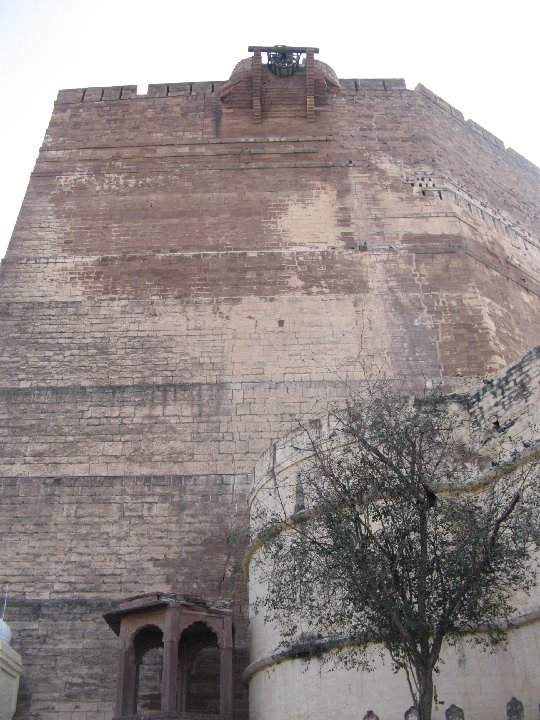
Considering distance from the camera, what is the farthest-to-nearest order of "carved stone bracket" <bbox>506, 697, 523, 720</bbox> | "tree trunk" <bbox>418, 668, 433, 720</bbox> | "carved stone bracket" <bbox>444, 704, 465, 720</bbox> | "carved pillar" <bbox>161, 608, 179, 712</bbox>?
1. "carved pillar" <bbox>161, 608, 179, 712</bbox>
2. "carved stone bracket" <bbox>444, 704, 465, 720</bbox>
3. "carved stone bracket" <bbox>506, 697, 523, 720</bbox>
4. "tree trunk" <bbox>418, 668, 433, 720</bbox>

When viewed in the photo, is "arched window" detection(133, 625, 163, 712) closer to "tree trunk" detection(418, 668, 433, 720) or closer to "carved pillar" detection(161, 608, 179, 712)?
"carved pillar" detection(161, 608, 179, 712)

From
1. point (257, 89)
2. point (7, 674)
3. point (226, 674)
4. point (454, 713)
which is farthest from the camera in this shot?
point (257, 89)

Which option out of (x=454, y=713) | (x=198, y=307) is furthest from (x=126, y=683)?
(x=198, y=307)

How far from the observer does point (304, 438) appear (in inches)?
332

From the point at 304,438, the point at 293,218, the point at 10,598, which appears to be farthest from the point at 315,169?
the point at 10,598

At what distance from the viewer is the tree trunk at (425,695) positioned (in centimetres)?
515

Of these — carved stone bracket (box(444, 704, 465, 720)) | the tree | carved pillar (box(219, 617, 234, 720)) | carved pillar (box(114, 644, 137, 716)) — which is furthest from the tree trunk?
carved pillar (box(114, 644, 137, 716))

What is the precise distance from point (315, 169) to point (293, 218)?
1.33 metres

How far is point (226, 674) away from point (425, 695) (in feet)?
10.8

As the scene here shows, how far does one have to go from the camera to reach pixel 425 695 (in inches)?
205

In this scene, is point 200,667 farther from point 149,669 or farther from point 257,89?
point 257,89

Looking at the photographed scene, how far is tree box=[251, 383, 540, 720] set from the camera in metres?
5.53

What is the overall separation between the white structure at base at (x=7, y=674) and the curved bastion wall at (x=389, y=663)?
270 cm

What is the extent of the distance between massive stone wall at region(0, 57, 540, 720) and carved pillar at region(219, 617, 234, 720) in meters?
1.21
